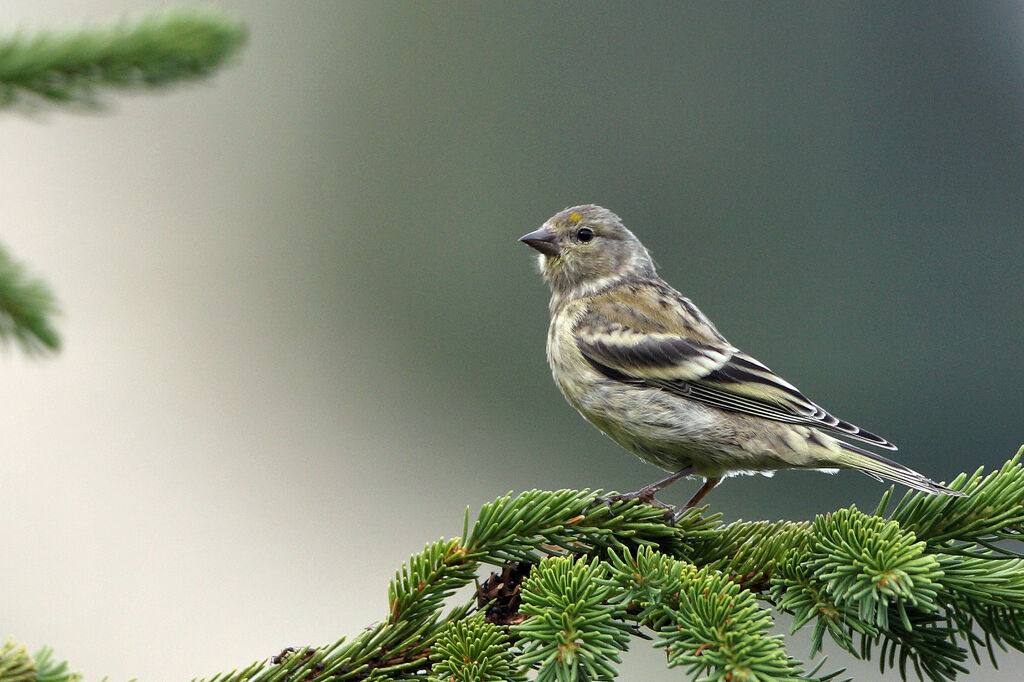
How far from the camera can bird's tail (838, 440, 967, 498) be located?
3295 millimetres

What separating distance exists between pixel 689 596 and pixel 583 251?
3491 mm

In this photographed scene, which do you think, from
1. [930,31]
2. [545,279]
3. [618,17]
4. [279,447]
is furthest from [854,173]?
[545,279]

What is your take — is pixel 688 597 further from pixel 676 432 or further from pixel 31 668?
pixel 676 432

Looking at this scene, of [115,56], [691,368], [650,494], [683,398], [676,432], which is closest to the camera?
[115,56]

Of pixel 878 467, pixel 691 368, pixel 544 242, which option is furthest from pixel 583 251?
pixel 878 467

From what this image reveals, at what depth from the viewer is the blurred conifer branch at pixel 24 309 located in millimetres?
1740

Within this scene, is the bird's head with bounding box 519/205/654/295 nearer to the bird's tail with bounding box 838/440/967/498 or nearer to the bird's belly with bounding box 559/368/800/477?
the bird's belly with bounding box 559/368/800/477

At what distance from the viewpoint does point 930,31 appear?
2072 cm

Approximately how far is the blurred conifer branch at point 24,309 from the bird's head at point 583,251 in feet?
12.6

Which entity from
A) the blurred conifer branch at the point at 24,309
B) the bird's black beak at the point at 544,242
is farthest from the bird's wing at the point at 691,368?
the blurred conifer branch at the point at 24,309

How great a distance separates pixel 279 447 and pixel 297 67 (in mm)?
10194

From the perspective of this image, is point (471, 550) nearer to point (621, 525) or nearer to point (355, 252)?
point (621, 525)

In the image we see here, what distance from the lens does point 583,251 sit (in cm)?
561

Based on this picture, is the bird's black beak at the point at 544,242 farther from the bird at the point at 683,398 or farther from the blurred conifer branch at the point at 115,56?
the blurred conifer branch at the point at 115,56
